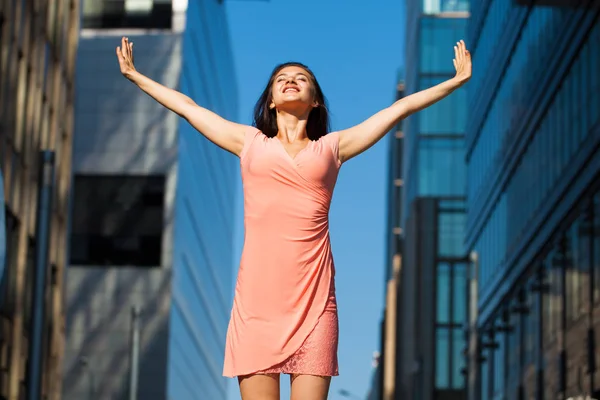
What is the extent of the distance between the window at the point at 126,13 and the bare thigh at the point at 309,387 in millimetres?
91887

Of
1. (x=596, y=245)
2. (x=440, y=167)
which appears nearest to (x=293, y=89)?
(x=596, y=245)

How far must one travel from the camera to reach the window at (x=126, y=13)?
9581 cm

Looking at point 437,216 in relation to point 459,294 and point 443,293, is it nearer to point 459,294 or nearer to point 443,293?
point 443,293

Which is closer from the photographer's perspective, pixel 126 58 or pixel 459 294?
pixel 126 58

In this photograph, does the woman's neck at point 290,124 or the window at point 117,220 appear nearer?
the woman's neck at point 290,124

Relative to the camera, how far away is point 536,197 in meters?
40.2

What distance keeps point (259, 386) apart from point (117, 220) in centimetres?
8946

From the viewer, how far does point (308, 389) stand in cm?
456

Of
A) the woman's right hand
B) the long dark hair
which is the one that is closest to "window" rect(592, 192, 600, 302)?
the woman's right hand

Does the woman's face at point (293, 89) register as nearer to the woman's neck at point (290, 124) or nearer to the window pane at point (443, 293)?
the woman's neck at point (290, 124)

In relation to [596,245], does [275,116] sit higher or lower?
higher

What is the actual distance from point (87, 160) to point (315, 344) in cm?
9155

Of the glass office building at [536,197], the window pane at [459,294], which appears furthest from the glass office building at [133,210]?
the glass office building at [536,197]

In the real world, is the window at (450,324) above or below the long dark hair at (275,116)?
below
